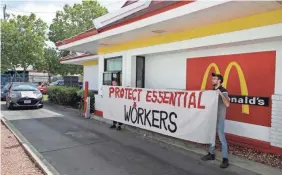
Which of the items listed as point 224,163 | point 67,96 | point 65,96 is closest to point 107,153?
point 224,163

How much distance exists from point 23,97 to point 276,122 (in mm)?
12169

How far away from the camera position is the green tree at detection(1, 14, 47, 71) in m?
25.6

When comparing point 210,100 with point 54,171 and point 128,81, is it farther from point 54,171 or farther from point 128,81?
point 128,81

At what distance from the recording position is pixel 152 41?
9.13 meters

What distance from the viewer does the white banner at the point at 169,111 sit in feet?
19.7

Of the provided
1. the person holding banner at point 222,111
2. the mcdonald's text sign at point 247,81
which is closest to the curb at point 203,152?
the person holding banner at point 222,111

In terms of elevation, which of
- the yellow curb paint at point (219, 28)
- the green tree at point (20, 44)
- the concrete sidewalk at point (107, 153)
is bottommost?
the concrete sidewalk at point (107, 153)

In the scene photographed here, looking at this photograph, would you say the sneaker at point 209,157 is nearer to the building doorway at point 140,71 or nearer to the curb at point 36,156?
the curb at point 36,156

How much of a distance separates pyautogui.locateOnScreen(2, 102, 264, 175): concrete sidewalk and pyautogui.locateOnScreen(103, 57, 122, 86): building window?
2119 mm

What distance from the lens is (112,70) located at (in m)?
11.5

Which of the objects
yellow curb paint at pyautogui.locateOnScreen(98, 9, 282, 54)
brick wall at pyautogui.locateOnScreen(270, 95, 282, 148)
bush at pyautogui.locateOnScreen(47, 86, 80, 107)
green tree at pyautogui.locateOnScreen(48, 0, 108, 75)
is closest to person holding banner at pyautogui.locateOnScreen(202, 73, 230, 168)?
brick wall at pyautogui.locateOnScreen(270, 95, 282, 148)

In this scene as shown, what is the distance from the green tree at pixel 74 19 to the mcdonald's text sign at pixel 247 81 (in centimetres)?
2236

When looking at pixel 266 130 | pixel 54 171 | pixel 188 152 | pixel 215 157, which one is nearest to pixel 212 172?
pixel 215 157

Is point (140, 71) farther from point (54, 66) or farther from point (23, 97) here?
point (54, 66)
